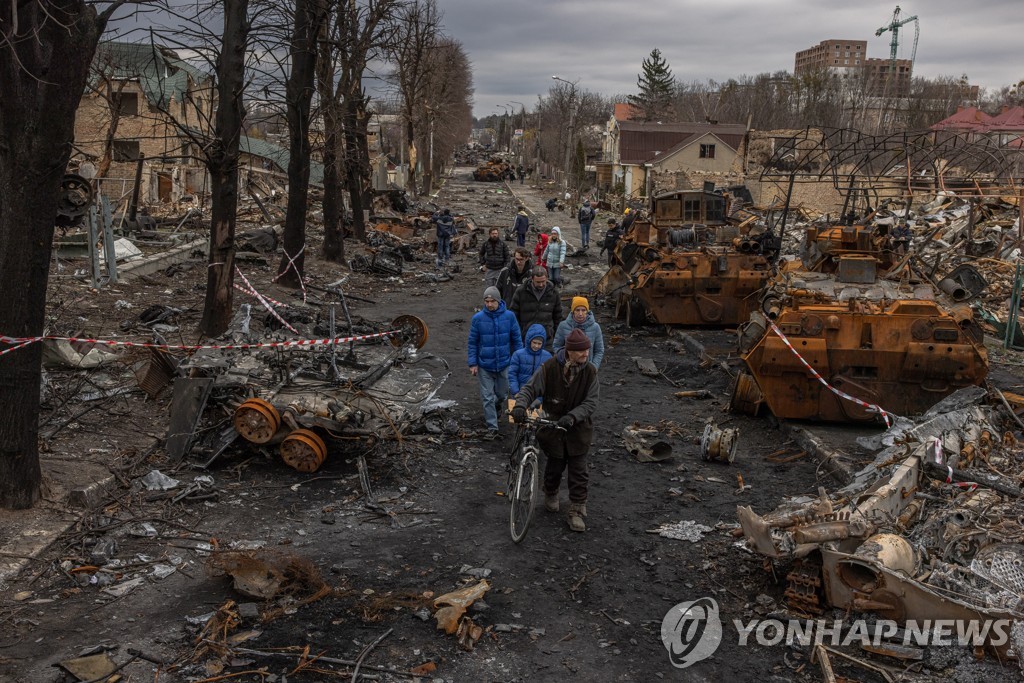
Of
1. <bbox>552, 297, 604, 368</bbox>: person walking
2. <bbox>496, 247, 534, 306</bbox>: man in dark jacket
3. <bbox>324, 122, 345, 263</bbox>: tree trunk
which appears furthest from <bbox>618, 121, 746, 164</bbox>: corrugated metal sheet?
<bbox>552, 297, 604, 368</bbox>: person walking

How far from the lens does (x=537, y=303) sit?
398 inches

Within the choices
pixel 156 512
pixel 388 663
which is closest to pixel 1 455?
pixel 156 512

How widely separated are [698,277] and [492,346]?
656 centimetres

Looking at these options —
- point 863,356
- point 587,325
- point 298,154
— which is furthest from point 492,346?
point 298,154

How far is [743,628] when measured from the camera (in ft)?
17.7

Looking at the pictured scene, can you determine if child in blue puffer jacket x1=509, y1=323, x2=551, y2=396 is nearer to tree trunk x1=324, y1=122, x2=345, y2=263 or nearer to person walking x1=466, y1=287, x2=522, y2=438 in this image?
person walking x1=466, y1=287, x2=522, y2=438

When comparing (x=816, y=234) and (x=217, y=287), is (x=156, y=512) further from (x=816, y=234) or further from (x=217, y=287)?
(x=816, y=234)

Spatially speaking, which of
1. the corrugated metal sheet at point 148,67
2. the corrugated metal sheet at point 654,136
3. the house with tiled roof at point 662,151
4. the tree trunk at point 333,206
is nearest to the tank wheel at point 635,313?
the corrugated metal sheet at point 148,67

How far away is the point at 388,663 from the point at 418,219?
1114 inches

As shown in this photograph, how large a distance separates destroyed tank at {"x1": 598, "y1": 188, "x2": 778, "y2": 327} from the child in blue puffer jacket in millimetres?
6417

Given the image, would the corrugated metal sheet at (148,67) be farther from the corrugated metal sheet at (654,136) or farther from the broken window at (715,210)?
the corrugated metal sheet at (654,136)

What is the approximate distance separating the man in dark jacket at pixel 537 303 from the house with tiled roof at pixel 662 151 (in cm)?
4027

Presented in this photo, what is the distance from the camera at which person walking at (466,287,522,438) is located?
29.8 feet

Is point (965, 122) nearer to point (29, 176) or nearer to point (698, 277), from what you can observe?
point (698, 277)
